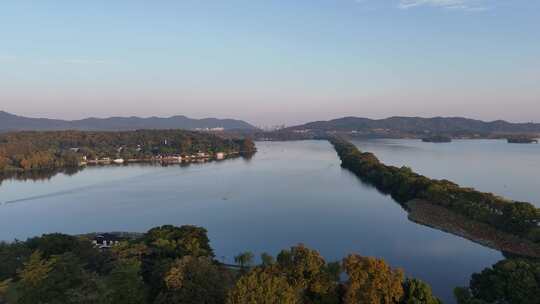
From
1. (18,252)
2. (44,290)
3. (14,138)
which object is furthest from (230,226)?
(14,138)

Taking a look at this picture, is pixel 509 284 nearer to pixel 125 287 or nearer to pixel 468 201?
pixel 125 287

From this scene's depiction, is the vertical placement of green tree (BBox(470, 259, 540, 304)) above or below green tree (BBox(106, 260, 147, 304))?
below

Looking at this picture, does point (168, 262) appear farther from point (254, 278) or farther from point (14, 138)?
point (14, 138)

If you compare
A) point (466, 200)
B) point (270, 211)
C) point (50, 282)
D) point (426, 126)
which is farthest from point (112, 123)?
point (50, 282)

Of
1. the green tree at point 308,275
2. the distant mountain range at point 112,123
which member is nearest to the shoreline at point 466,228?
the green tree at point 308,275

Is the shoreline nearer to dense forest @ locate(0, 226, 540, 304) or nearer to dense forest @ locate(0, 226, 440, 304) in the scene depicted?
dense forest @ locate(0, 226, 540, 304)

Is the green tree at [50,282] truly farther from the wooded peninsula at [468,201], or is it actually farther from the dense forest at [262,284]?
the wooded peninsula at [468,201]

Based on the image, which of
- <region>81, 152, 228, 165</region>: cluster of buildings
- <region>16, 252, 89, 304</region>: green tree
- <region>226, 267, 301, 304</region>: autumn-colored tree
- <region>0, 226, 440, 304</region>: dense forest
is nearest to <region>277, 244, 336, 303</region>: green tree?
<region>0, 226, 440, 304</region>: dense forest
